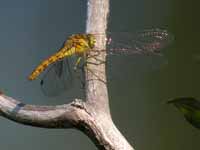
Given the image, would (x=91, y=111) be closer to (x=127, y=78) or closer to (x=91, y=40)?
(x=91, y=40)

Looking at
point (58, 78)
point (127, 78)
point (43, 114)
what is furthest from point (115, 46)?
point (127, 78)

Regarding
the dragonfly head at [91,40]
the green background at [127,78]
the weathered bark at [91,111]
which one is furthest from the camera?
the green background at [127,78]

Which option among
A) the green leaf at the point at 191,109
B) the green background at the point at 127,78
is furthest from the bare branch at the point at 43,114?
the green background at the point at 127,78

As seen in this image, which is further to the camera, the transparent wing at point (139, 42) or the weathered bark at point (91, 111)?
the transparent wing at point (139, 42)

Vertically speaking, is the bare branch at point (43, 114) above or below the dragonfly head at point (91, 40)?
below

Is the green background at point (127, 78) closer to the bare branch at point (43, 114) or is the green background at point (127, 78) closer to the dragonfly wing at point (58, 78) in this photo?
the dragonfly wing at point (58, 78)

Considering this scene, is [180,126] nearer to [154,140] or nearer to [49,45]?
A: [154,140]
